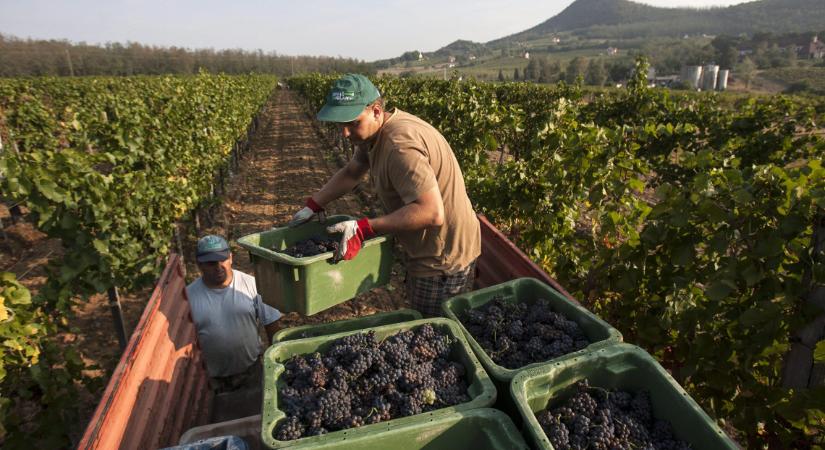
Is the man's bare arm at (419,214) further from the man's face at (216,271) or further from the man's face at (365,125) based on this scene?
the man's face at (216,271)

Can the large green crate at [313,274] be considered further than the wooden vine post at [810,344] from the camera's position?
Yes

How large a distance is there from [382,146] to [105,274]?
129 inches

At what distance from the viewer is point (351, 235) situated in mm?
2514

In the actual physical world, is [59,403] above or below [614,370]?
below

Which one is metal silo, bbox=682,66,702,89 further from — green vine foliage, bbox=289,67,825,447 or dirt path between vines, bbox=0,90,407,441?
green vine foliage, bbox=289,67,825,447

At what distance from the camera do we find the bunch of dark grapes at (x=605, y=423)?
164 cm

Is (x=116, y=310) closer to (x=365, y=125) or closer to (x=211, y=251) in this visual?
(x=211, y=251)

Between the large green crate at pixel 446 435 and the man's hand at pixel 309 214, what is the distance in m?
1.81

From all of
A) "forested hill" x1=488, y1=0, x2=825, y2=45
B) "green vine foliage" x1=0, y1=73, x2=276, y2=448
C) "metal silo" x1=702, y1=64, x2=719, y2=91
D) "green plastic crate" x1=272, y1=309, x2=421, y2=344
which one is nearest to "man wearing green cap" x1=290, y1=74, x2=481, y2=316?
"green plastic crate" x1=272, y1=309, x2=421, y2=344

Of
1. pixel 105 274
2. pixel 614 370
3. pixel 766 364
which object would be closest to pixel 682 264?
pixel 766 364

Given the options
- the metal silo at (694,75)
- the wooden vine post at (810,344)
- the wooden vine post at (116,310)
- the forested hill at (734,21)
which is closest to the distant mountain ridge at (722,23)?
the forested hill at (734,21)

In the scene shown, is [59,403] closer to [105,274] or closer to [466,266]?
[105,274]

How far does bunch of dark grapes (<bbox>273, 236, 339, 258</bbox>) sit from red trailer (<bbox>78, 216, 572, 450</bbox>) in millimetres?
750

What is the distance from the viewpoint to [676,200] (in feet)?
9.04
